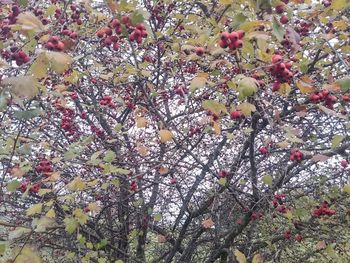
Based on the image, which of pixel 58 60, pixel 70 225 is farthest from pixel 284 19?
pixel 70 225

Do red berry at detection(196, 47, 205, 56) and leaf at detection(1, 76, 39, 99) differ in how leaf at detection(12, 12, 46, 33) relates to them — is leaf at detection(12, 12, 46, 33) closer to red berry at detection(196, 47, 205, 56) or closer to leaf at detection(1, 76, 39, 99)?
leaf at detection(1, 76, 39, 99)

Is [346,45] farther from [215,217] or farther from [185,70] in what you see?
[215,217]

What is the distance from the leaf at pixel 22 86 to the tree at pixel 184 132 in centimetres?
34

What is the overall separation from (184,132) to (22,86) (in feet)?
7.40

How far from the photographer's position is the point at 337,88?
7.70ft

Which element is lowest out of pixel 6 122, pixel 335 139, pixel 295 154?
pixel 6 122

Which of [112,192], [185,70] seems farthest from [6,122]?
[185,70]

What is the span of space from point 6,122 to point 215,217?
2.07 meters

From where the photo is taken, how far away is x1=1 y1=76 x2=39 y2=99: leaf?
5.26ft

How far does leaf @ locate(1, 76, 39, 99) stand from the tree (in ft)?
1.12

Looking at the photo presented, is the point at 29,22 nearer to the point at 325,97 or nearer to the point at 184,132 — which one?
the point at 325,97

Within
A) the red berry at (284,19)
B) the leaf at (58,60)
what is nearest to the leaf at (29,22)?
the leaf at (58,60)

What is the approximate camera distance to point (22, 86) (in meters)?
1.62

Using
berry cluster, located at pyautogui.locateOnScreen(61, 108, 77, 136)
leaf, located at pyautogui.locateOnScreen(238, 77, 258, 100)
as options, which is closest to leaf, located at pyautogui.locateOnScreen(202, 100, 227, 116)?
leaf, located at pyautogui.locateOnScreen(238, 77, 258, 100)
